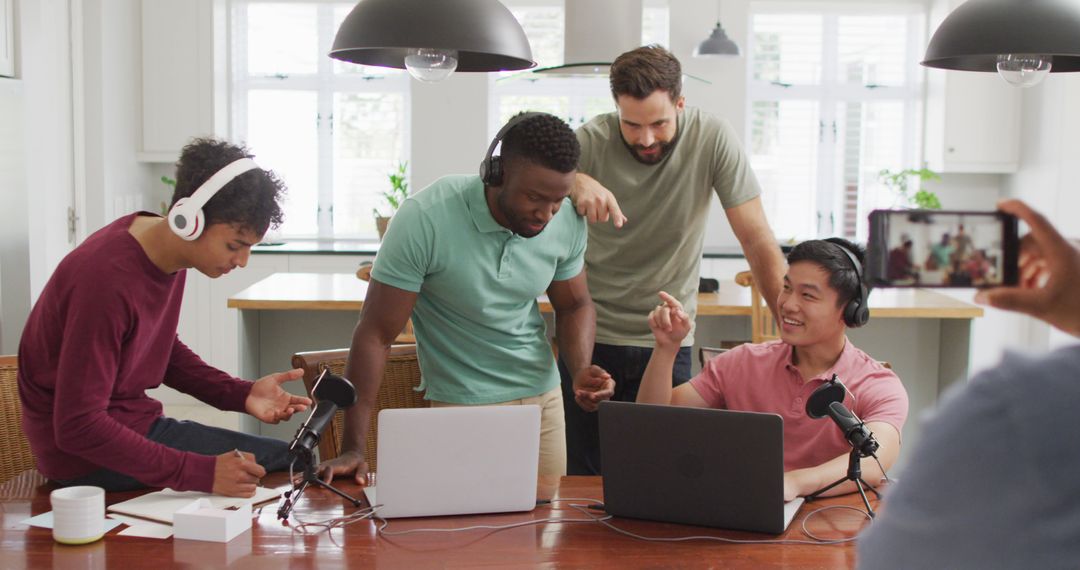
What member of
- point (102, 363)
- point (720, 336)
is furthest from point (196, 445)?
point (720, 336)

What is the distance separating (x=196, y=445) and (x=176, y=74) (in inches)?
183

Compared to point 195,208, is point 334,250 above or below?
below

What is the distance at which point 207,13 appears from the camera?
6.16m

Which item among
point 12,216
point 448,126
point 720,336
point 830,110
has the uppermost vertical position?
point 830,110

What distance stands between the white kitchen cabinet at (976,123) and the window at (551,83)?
182cm

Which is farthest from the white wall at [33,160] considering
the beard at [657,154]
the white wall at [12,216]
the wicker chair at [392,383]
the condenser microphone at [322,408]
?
the condenser microphone at [322,408]

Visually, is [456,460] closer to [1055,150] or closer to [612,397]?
[612,397]

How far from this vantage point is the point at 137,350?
1.93 meters

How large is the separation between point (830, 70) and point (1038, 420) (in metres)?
6.63

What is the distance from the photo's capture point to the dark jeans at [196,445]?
1925 millimetres

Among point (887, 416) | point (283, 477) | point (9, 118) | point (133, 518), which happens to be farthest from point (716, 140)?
point (9, 118)

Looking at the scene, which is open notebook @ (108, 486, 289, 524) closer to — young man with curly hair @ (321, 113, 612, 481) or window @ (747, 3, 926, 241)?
young man with curly hair @ (321, 113, 612, 481)

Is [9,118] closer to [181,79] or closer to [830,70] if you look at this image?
[181,79]

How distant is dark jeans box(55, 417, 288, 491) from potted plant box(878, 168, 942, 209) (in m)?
4.95
